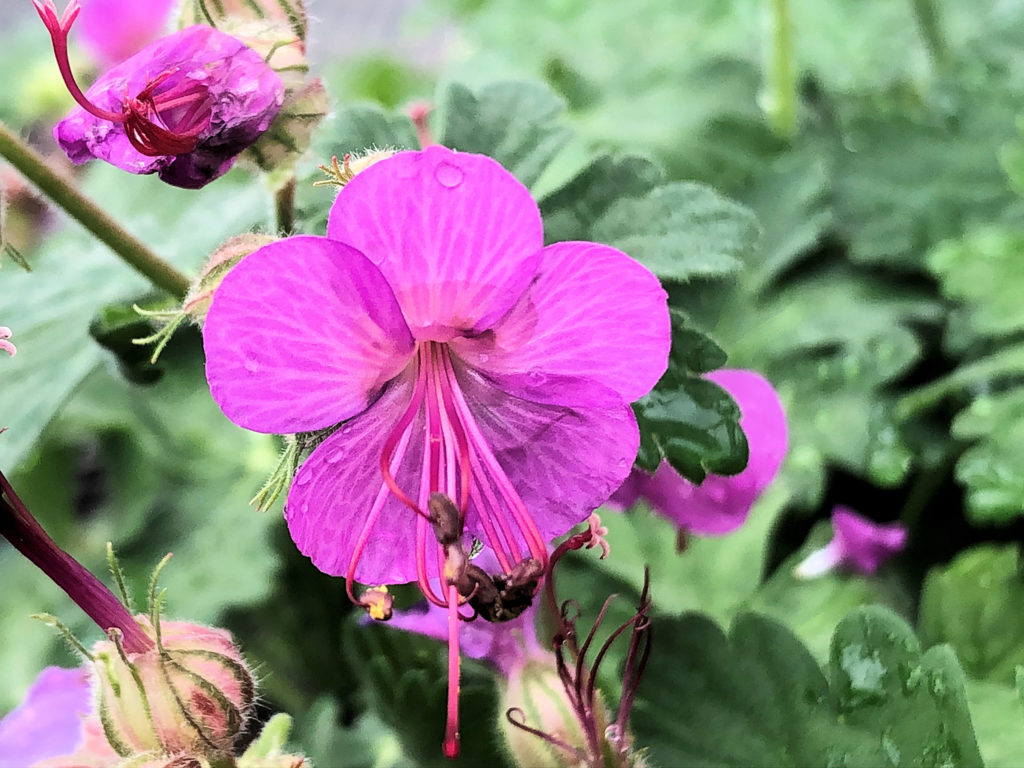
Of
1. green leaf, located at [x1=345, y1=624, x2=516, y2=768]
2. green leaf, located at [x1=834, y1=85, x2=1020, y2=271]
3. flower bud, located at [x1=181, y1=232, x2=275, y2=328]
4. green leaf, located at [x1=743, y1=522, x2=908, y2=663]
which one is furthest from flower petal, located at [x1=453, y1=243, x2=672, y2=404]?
green leaf, located at [x1=834, y1=85, x2=1020, y2=271]

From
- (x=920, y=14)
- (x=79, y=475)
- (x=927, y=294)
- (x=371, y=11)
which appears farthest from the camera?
(x=371, y=11)

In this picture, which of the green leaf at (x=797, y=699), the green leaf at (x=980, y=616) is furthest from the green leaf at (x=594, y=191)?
the green leaf at (x=980, y=616)

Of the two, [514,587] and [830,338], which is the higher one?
[514,587]

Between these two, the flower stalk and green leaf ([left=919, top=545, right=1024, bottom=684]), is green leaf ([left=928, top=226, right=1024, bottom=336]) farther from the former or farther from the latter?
the flower stalk

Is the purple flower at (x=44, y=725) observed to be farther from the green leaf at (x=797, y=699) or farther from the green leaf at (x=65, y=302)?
the green leaf at (x=797, y=699)

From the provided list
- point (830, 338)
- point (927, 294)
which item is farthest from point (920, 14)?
point (830, 338)

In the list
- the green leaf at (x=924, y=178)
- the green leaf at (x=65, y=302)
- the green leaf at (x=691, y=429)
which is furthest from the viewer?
the green leaf at (x=924, y=178)

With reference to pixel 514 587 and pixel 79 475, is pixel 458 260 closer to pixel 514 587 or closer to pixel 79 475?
pixel 514 587
